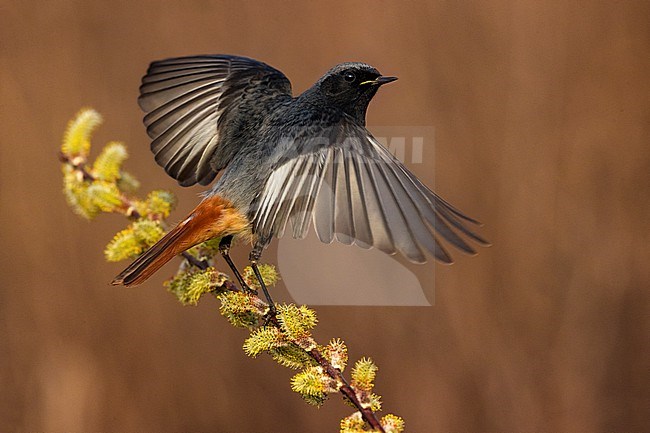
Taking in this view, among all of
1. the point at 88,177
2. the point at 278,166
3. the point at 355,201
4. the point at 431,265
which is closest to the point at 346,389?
the point at 355,201

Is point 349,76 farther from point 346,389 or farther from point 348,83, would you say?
point 346,389

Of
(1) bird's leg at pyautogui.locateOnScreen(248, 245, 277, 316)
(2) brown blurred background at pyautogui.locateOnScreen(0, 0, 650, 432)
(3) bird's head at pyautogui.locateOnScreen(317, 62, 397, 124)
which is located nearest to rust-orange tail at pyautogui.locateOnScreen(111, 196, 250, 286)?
(1) bird's leg at pyautogui.locateOnScreen(248, 245, 277, 316)

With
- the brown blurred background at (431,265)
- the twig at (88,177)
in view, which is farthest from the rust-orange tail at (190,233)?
the brown blurred background at (431,265)

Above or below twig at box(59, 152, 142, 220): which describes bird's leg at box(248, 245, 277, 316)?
below

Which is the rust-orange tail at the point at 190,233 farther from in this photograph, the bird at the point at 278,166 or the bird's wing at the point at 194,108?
the bird's wing at the point at 194,108

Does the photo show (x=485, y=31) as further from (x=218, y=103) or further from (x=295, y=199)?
(x=295, y=199)

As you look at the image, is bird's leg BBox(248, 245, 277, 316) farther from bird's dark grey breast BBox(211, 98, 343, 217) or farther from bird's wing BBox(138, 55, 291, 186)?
bird's wing BBox(138, 55, 291, 186)

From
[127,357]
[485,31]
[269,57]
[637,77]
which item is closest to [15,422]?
[127,357]

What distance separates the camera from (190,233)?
92.0 inches

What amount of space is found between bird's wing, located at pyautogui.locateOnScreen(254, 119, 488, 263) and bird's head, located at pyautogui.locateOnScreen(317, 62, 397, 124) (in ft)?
1.01

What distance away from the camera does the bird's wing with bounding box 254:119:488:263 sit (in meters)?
1.83

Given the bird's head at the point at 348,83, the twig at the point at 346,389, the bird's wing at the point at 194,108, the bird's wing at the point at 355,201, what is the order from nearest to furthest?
the twig at the point at 346,389 → the bird's wing at the point at 355,201 → the bird's head at the point at 348,83 → the bird's wing at the point at 194,108

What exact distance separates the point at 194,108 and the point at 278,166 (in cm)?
70

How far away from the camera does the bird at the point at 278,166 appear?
1.94 meters
